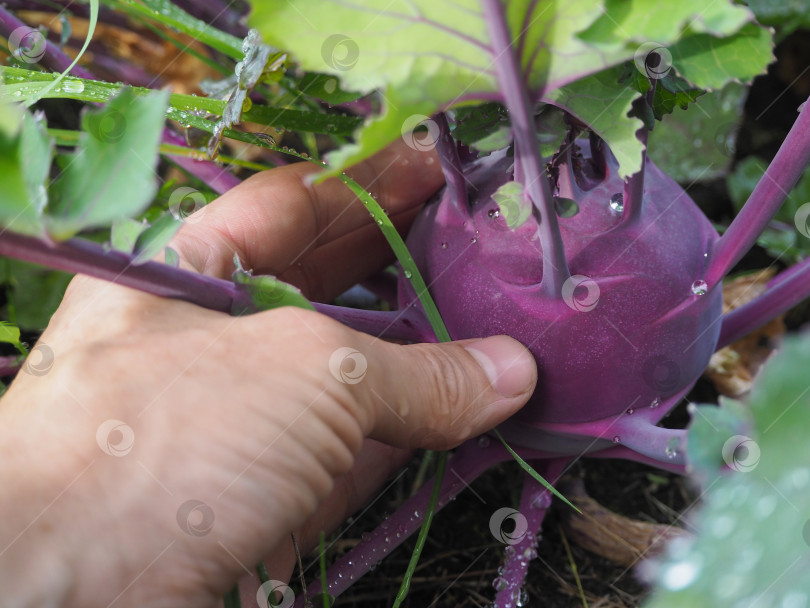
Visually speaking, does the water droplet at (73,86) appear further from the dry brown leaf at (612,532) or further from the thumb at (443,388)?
the dry brown leaf at (612,532)

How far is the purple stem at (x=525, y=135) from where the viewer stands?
42 centimetres

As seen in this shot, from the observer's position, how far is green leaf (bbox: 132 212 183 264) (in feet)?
1.32

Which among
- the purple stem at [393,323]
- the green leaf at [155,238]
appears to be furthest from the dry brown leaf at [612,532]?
the green leaf at [155,238]

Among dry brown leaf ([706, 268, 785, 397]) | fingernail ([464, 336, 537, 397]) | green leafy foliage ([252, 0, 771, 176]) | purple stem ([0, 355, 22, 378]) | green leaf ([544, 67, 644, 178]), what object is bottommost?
purple stem ([0, 355, 22, 378])

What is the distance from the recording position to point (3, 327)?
0.67 metres

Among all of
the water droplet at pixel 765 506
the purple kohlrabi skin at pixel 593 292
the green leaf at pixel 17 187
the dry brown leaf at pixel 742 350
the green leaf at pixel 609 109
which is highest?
the green leaf at pixel 609 109

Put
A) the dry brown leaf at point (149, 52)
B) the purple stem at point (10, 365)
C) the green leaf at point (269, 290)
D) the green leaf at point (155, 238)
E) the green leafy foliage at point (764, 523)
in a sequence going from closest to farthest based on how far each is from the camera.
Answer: the green leafy foliage at point (764, 523) < the green leaf at point (155, 238) < the green leaf at point (269, 290) < the purple stem at point (10, 365) < the dry brown leaf at point (149, 52)

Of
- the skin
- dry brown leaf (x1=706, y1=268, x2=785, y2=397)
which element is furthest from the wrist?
dry brown leaf (x1=706, y1=268, x2=785, y2=397)

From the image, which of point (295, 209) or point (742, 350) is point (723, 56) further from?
point (742, 350)

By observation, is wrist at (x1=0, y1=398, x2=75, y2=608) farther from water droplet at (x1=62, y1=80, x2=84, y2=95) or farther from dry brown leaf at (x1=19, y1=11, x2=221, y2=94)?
dry brown leaf at (x1=19, y1=11, x2=221, y2=94)

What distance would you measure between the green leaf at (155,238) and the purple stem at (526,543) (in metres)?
0.51

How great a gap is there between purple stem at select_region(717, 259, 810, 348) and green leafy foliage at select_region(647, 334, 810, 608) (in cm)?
44

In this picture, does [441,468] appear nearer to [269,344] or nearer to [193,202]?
[269,344]

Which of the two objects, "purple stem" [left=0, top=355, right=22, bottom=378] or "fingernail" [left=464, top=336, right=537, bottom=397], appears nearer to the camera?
"fingernail" [left=464, top=336, right=537, bottom=397]
